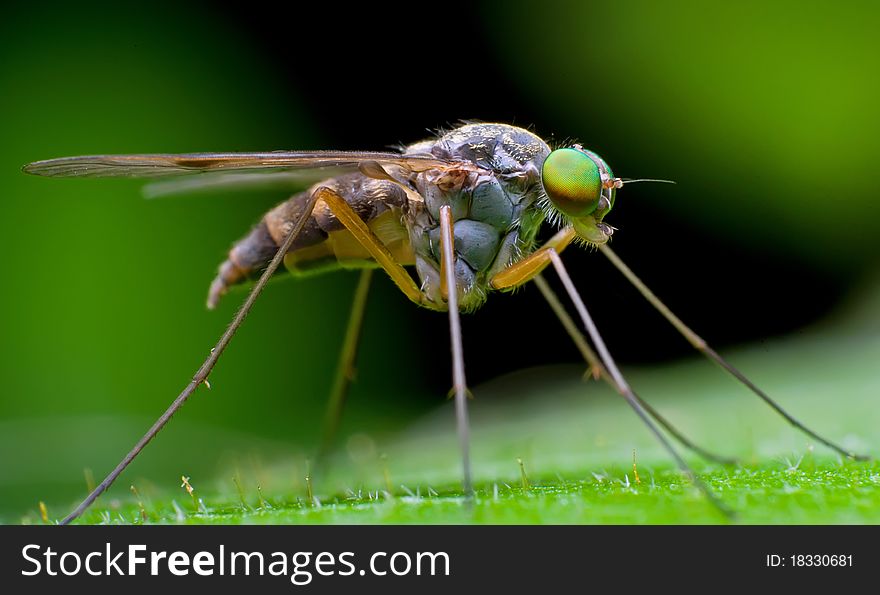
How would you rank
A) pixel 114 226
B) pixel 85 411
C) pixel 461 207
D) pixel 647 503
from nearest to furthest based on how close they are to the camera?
pixel 647 503 < pixel 461 207 < pixel 85 411 < pixel 114 226

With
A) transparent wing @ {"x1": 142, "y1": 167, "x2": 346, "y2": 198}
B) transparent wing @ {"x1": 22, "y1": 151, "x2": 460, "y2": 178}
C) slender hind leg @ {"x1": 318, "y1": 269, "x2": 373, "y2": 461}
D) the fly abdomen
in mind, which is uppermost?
transparent wing @ {"x1": 142, "y1": 167, "x2": 346, "y2": 198}

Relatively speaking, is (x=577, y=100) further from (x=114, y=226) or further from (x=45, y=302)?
(x=45, y=302)

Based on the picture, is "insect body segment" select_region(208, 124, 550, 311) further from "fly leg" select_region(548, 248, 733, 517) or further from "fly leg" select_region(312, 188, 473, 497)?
"fly leg" select_region(548, 248, 733, 517)

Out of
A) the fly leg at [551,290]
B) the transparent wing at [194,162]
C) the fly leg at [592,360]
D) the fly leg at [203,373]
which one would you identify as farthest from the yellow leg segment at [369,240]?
the fly leg at [592,360]

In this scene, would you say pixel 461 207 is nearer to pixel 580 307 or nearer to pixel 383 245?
pixel 383 245

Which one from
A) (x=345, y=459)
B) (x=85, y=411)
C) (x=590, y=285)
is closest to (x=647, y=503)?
(x=590, y=285)

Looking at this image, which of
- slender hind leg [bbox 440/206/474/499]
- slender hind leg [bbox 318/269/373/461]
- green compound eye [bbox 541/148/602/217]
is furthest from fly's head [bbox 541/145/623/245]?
slender hind leg [bbox 318/269/373/461]

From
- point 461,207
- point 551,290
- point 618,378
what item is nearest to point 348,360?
point 551,290
